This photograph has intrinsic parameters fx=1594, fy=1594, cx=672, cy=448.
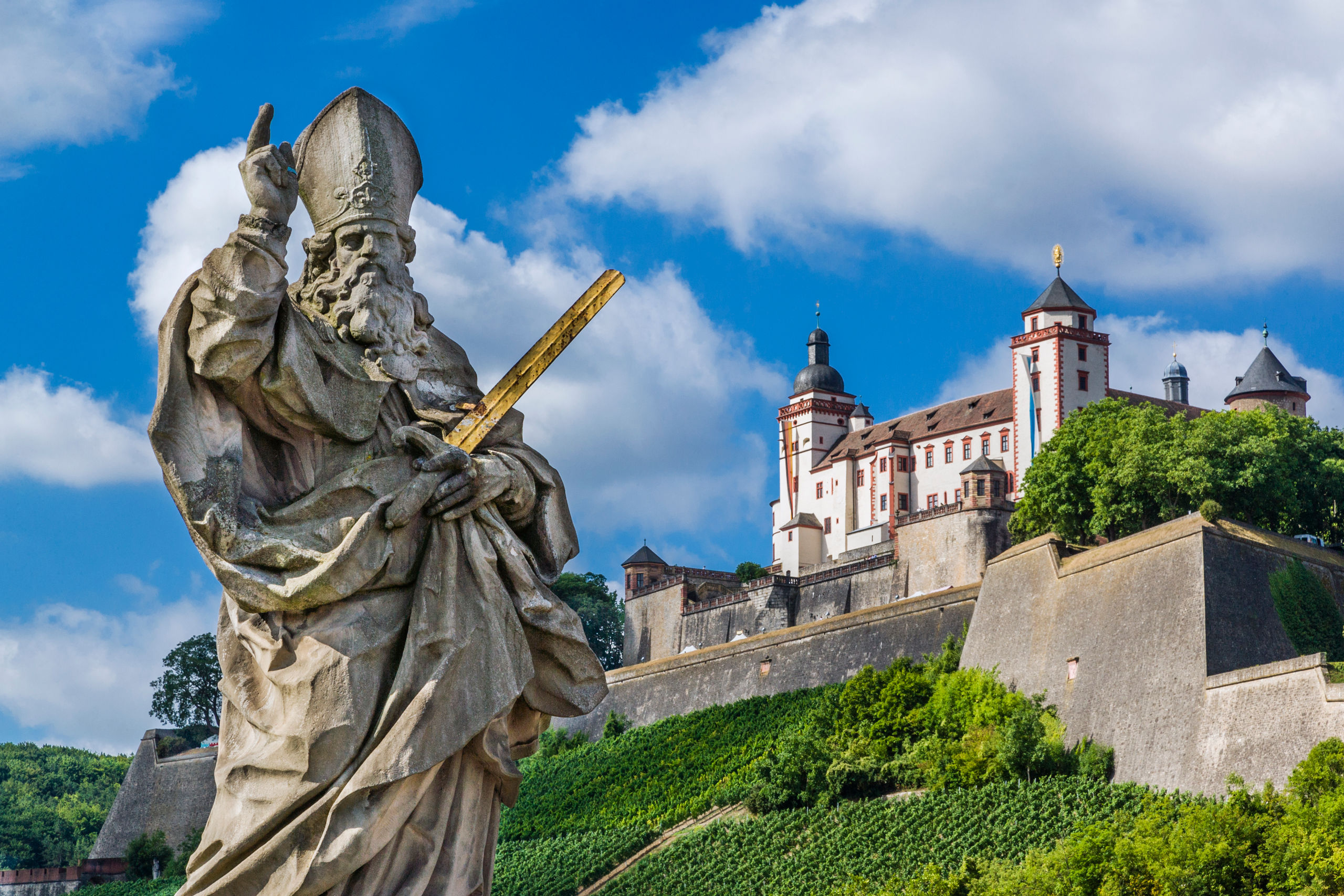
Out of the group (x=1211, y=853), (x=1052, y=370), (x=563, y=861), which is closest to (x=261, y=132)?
(x=1211, y=853)

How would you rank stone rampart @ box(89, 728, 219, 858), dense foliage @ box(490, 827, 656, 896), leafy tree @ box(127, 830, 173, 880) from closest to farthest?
dense foliage @ box(490, 827, 656, 896)
leafy tree @ box(127, 830, 173, 880)
stone rampart @ box(89, 728, 219, 858)

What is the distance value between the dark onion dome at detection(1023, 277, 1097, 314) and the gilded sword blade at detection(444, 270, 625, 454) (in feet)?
221

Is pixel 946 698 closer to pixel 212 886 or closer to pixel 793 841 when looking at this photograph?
pixel 793 841

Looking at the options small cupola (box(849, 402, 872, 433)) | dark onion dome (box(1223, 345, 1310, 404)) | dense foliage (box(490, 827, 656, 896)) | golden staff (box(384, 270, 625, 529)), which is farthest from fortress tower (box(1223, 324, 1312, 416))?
golden staff (box(384, 270, 625, 529))

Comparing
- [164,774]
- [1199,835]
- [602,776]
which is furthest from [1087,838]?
[164,774]

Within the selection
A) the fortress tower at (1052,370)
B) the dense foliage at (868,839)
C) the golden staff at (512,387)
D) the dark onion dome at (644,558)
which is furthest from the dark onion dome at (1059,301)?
the golden staff at (512,387)

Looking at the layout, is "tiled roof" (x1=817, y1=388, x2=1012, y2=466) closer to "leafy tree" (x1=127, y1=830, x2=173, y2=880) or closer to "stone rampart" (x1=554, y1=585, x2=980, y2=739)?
"stone rampart" (x1=554, y1=585, x2=980, y2=739)

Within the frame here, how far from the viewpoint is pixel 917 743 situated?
1375 inches

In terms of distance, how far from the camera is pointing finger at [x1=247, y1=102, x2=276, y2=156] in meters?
5.24

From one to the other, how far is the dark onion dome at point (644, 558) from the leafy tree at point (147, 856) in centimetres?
2836

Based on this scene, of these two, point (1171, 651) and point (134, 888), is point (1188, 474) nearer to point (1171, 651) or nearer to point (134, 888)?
point (1171, 651)

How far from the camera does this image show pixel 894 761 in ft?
112

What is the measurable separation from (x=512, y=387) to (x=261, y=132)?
1177 mm

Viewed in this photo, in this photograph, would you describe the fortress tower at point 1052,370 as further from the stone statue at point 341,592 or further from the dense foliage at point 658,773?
the stone statue at point 341,592
